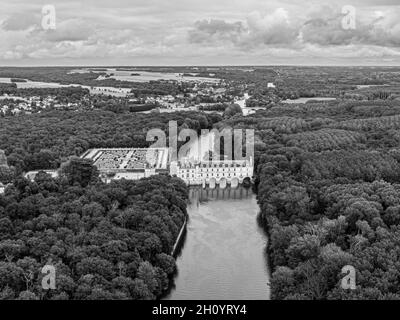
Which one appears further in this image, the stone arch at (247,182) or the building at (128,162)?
the stone arch at (247,182)

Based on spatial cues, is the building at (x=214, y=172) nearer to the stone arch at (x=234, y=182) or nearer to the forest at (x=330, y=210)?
the stone arch at (x=234, y=182)

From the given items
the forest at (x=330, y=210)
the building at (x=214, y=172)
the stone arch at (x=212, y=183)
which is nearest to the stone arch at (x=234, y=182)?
the building at (x=214, y=172)

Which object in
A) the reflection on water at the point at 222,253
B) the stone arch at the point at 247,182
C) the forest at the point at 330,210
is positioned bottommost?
the reflection on water at the point at 222,253

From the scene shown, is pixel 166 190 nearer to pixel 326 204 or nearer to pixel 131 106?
pixel 326 204

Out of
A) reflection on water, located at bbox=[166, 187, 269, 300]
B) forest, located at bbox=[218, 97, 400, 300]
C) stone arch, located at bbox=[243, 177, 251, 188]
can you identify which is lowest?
reflection on water, located at bbox=[166, 187, 269, 300]

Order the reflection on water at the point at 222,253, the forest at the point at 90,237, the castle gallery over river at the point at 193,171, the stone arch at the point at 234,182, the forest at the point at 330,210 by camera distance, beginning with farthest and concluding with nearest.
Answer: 1. the stone arch at the point at 234,182
2. the castle gallery over river at the point at 193,171
3. the reflection on water at the point at 222,253
4. the forest at the point at 330,210
5. the forest at the point at 90,237

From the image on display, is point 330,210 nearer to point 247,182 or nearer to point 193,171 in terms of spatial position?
point 247,182

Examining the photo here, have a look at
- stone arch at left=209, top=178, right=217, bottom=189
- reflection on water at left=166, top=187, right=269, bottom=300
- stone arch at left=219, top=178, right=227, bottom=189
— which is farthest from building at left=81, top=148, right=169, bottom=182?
reflection on water at left=166, top=187, right=269, bottom=300

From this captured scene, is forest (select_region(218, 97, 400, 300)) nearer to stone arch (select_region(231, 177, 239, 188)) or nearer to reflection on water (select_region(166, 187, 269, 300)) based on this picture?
reflection on water (select_region(166, 187, 269, 300))

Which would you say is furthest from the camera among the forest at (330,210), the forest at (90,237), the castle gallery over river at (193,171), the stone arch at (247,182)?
the stone arch at (247,182)
